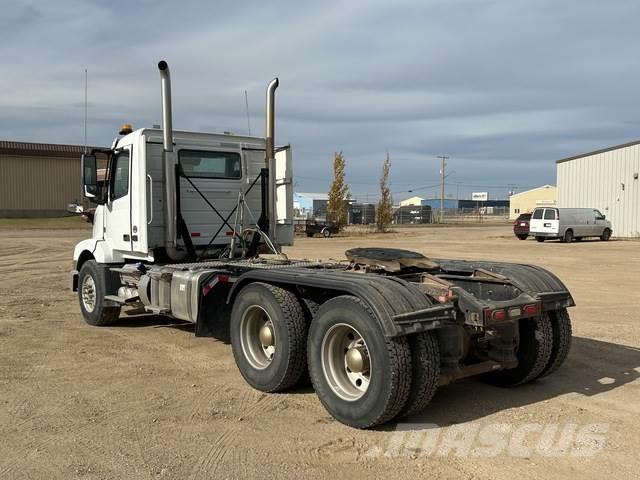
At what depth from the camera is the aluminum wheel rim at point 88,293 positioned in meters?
9.29

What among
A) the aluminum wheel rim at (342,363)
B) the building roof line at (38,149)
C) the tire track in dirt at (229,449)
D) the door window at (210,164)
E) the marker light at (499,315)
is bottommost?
the tire track in dirt at (229,449)

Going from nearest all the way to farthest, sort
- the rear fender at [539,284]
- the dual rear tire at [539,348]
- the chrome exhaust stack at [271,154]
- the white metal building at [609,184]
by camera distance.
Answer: the rear fender at [539,284], the dual rear tire at [539,348], the chrome exhaust stack at [271,154], the white metal building at [609,184]

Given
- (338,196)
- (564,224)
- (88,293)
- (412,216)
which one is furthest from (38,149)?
(88,293)

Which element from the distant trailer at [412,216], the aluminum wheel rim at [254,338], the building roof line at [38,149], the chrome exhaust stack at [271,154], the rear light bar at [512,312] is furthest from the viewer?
the distant trailer at [412,216]

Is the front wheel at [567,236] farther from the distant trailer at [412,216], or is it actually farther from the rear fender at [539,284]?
the distant trailer at [412,216]

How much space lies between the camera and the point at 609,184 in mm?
38781

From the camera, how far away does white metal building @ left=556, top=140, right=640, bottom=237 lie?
121 ft

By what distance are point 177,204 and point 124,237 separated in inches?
40.7

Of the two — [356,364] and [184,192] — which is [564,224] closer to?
[184,192]

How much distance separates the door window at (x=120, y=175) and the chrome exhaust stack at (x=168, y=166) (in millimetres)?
665

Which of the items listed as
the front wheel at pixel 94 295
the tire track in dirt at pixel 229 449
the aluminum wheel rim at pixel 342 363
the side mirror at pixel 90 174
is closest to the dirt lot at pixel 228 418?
the tire track in dirt at pixel 229 449

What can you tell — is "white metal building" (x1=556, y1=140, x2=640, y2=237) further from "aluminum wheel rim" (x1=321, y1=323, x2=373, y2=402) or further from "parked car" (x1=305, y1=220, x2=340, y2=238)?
"aluminum wheel rim" (x1=321, y1=323, x2=373, y2=402)

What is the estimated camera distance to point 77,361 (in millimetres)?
7047

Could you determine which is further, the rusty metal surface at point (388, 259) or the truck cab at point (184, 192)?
the truck cab at point (184, 192)
